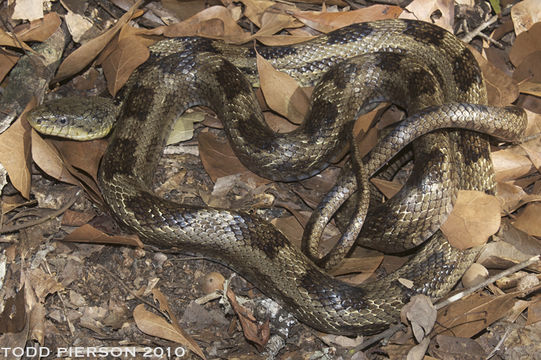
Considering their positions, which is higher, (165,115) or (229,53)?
(229,53)

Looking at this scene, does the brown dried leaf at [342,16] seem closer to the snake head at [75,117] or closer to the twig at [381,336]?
the snake head at [75,117]

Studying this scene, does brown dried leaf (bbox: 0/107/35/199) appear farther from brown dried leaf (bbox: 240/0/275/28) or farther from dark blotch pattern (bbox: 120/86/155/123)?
brown dried leaf (bbox: 240/0/275/28)

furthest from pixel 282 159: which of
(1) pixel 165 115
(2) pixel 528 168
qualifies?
(2) pixel 528 168

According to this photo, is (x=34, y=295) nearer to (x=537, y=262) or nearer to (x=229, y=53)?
(x=229, y=53)

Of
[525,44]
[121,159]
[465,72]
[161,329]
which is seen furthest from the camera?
[525,44]

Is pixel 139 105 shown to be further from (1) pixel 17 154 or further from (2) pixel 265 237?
(2) pixel 265 237

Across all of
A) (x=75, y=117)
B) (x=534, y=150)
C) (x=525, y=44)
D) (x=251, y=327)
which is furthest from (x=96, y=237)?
(x=525, y=44)

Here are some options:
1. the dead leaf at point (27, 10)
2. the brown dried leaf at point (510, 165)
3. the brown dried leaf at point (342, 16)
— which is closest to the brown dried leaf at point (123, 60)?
the dead leaf at point (27, 10)
